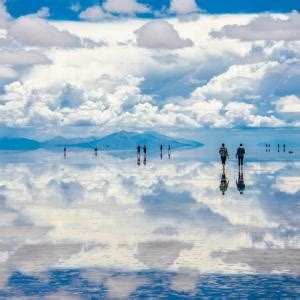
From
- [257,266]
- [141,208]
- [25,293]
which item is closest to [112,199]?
[141,208]

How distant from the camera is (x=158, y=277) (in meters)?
19.0

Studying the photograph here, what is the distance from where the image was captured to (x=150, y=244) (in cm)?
2464

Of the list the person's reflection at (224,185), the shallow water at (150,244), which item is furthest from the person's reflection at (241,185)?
the shallow water at (150,244)

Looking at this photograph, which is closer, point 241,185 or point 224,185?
point 224,185

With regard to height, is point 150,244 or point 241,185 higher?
point 241,185

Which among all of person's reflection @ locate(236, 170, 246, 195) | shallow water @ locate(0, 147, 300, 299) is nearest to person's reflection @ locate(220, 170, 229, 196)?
person's reflection @ locate(236, 170, 246, 195)

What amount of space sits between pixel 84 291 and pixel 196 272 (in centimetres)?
339

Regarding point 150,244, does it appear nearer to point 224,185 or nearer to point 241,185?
point 224,185

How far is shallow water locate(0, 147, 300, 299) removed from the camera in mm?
17938

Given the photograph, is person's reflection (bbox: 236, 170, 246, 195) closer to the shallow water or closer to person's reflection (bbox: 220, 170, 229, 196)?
person's reflection (bbox: 220, 170, 229, 196)

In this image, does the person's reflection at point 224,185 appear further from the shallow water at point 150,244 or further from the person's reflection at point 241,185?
the shallow water at point 150,244

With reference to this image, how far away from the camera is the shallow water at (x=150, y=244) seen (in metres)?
17.9

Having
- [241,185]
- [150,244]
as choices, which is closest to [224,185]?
[241,185]

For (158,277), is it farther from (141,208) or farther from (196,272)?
(141,208)
